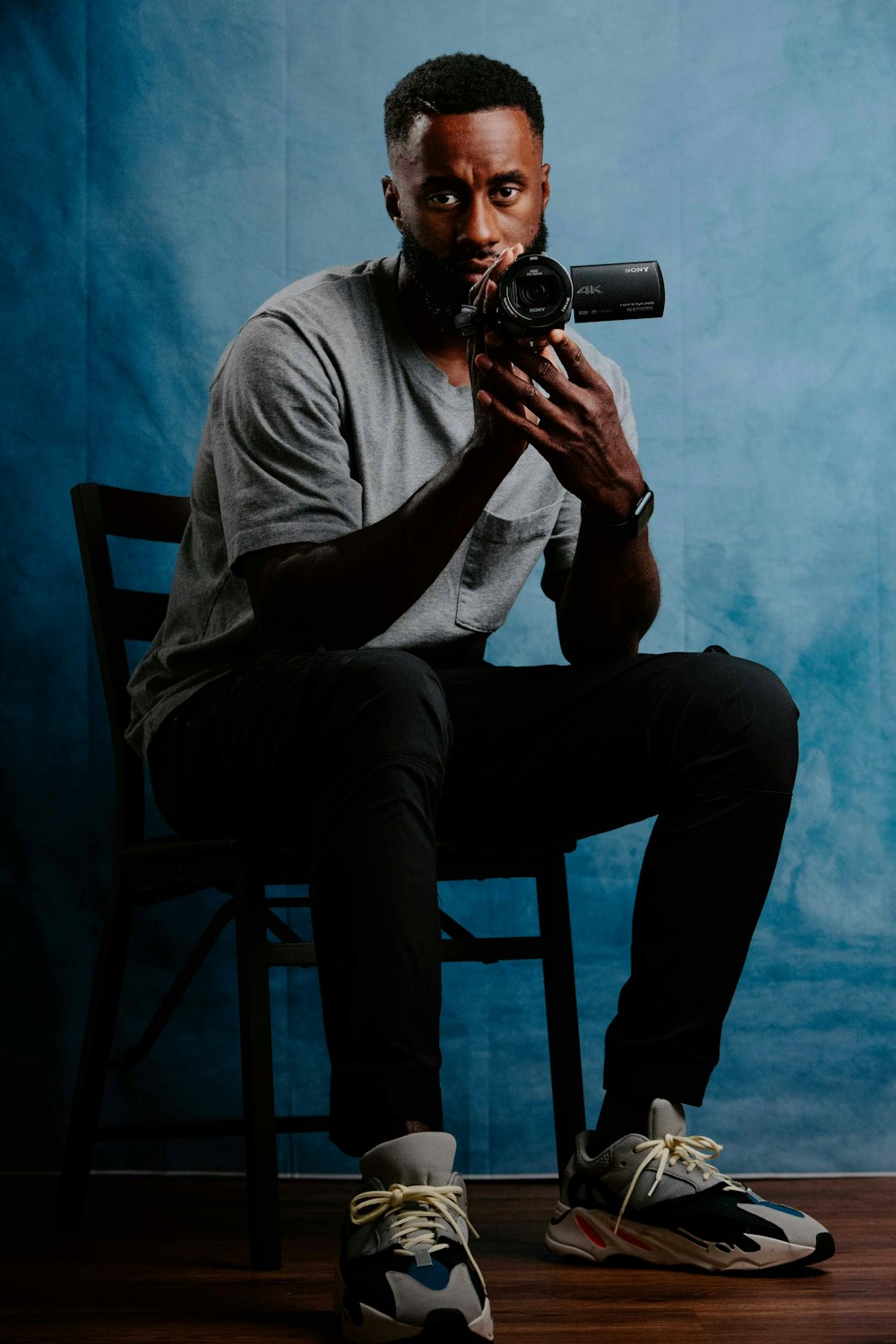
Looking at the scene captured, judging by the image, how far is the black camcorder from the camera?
1.12m

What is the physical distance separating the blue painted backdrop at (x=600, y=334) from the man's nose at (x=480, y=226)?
464 mm

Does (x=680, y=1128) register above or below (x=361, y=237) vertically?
below

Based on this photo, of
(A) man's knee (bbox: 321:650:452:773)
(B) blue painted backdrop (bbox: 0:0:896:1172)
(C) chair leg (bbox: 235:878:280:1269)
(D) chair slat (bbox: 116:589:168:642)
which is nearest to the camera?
(A) man's knee (bbox: 321:650:452:773)

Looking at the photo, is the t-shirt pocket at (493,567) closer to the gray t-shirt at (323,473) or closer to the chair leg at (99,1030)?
the gray t-shirt at (323,473)

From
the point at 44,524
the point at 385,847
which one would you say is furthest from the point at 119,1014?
the point at 385,847

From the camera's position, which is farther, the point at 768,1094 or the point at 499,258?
the point at 768,1094

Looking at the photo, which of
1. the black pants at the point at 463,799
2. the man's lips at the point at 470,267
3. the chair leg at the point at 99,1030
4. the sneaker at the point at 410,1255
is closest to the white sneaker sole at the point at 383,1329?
the sneaker at the point at 410,1255

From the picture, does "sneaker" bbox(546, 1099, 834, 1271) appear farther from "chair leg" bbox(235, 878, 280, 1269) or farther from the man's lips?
the man's lips

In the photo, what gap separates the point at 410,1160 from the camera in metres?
0.87

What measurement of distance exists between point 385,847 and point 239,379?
0.52 meters

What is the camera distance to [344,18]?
1.78m

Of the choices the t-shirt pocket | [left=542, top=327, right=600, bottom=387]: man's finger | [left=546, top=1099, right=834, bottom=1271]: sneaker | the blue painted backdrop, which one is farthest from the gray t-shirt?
[left=546, top=1099, right=834, bottom=1271]: sneaker

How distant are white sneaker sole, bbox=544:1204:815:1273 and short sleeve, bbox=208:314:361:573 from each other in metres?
0.60

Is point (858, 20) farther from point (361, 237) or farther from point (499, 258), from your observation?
point (499, 258)
